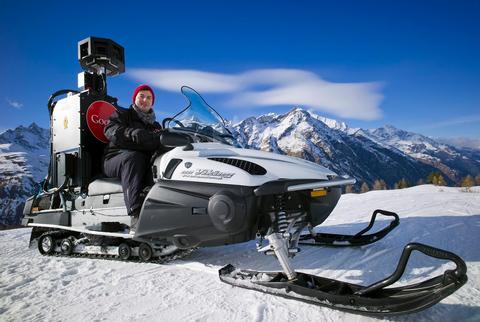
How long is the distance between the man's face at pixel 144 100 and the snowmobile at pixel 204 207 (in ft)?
2.39

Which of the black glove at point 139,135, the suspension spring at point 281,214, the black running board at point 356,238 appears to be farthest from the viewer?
the black running board at point 356,238

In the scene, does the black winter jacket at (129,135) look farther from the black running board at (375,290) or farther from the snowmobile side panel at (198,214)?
the black running board at (375,290)

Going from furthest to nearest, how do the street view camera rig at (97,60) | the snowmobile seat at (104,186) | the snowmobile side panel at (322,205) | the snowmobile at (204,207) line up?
the street view camera rig at (97,60)
the snowmobile seat at (104,186)
the snowmobile side panel at (322,205)
the snowmobile at (204,207)

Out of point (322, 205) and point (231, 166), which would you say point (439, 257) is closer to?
point (322, 205)

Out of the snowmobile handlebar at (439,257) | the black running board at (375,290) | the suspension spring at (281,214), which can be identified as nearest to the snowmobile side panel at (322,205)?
the suspension spring at (281,214)

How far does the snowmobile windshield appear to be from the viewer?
3597 mm

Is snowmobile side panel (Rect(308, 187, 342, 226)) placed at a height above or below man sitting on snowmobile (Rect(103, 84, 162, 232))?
below

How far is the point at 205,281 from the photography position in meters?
3.00

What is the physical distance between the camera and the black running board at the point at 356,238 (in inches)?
149

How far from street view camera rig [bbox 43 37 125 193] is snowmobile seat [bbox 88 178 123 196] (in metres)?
0.23

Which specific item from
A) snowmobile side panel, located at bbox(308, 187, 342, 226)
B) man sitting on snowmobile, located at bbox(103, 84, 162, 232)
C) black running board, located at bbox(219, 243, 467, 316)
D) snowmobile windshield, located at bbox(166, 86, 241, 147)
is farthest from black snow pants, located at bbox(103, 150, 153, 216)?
snowmobile side panel, located at bbox(308, 187, 342, 226)

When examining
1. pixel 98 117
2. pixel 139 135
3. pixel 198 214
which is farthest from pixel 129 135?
pixel 98 117

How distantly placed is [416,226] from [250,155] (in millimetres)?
3098

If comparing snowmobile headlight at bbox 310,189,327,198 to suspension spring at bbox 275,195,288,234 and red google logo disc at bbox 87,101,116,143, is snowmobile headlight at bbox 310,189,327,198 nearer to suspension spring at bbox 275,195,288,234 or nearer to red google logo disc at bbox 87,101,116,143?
suspension spring at bbox 275,195,288,234
